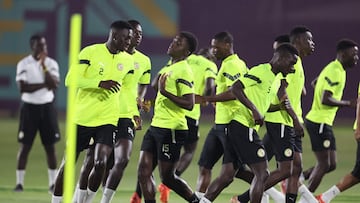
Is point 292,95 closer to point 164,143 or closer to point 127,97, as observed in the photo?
point 164,143

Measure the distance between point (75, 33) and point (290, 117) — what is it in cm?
604

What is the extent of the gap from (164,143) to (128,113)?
2.96 feet

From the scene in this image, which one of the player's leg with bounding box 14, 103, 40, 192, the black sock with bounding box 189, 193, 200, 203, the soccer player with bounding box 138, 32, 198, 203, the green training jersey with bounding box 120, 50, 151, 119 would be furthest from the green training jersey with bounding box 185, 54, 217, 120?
the black sock with bounding box 189, 193, 200, 203

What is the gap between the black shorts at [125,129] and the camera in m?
13.3

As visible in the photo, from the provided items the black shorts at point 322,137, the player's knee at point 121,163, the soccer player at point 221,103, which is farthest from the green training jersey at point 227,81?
the black shorts at point 322,137

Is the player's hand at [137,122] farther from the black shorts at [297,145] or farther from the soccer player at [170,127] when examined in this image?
the black shorts at [297,145]

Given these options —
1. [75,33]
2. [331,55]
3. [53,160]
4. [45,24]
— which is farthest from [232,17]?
[75,33]

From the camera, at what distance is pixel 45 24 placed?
30078mm

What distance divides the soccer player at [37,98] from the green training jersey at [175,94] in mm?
3695

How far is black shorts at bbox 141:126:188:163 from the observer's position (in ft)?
42.1

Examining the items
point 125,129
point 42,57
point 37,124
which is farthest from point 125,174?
point 125,129

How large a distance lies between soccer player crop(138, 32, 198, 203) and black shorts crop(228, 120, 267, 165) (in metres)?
0.70

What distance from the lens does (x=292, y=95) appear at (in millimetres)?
13625

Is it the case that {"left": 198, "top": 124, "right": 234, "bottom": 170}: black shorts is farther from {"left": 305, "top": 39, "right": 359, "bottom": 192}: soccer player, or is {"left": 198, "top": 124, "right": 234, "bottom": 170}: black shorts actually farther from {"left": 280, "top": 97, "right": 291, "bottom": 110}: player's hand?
{"left": 305, "top": 39, "right": 359, "bottom": 192}: soccer player
